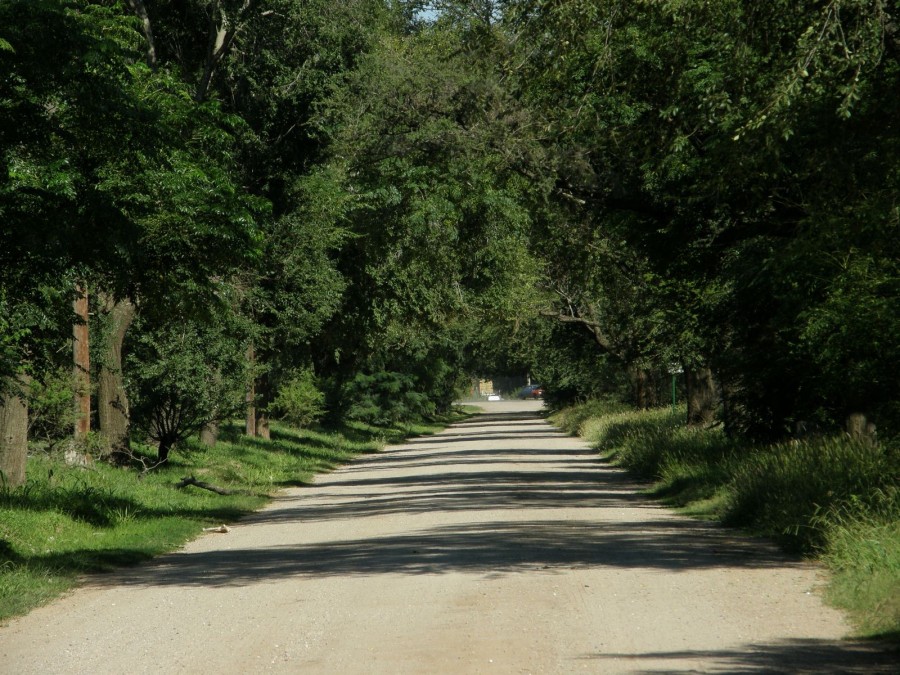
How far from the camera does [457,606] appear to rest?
9.91m

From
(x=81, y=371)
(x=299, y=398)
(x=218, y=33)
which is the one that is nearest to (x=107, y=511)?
(x=81, y=371)

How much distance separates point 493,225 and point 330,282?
9.80 meters

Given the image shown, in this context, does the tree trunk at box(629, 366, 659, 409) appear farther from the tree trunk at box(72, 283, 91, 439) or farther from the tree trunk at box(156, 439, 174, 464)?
the tree trunk at box(72, 283, 91, 439)

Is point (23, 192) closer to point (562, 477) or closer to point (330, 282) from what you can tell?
point (562, 477)

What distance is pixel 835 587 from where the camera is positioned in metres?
10.4

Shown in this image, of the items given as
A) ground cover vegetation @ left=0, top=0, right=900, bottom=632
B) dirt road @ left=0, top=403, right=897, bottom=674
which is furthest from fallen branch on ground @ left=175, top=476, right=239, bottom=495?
dirt road @ left=0, top=403, right=897, bottom=674

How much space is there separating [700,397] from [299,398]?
57.6ft

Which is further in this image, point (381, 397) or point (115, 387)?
point (381, 397)

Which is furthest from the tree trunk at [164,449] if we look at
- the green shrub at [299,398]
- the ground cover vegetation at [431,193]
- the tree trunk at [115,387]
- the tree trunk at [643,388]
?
the tree trunk at [643,388]

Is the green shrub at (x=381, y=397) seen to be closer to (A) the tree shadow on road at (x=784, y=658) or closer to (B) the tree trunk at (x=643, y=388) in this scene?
(B) the tree trunk at (x=643, y=388)

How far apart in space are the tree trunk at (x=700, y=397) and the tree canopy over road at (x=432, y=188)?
0.27 feet

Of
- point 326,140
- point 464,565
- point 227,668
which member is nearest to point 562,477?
point 326,140

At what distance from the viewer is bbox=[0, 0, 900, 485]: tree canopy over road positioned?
12758mm

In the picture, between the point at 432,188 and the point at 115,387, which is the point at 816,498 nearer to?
the point at 432,188
